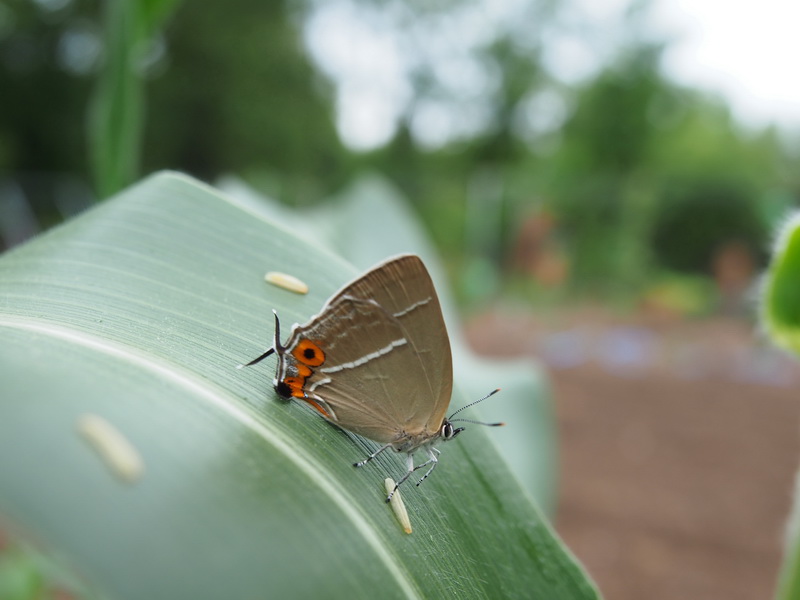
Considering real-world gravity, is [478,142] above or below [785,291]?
below

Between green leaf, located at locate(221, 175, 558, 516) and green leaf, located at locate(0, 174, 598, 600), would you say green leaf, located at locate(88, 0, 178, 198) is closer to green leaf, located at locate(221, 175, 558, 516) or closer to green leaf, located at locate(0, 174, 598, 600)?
green leaf, located at locate(0, 174, 598, 600)

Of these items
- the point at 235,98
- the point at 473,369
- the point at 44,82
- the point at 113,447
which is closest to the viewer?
the point at 113,447

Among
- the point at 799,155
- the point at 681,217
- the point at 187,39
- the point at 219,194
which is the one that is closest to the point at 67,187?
the point at 187,39

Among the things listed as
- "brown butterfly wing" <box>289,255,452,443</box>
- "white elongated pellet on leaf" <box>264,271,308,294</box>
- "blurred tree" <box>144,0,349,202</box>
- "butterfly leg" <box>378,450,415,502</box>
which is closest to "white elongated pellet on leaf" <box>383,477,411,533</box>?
"butterfly leg" <box>378,450,415,502</box>

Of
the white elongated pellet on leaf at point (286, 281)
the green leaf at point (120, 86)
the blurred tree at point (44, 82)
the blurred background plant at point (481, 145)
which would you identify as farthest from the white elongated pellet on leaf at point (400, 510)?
the blurred tree at point (44, 82)

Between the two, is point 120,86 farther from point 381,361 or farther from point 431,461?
point 431,461

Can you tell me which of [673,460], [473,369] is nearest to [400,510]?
[473,369]

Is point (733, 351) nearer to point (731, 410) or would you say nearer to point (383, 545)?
point (731, 410)
